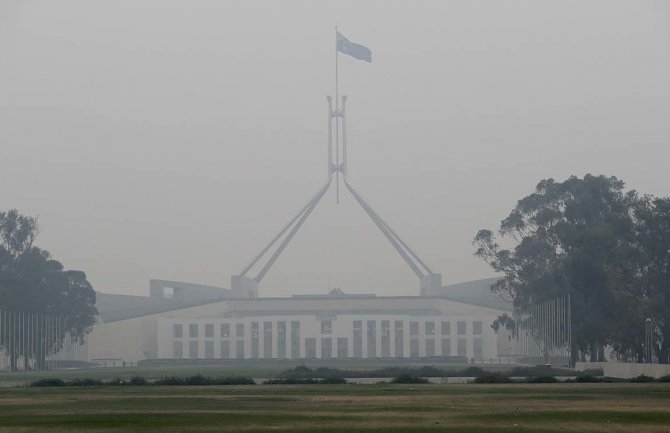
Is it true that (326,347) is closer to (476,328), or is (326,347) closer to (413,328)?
(413,328)

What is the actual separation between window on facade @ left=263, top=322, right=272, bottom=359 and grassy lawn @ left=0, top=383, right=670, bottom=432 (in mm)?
89415

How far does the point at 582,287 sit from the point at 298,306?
214 ft

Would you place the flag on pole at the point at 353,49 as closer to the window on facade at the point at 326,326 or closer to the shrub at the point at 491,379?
the window on facade at the point at 326,326

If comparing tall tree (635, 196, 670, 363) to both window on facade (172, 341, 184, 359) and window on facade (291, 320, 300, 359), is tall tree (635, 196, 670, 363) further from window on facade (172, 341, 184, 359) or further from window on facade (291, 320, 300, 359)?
window on facade (172, 341, 184, 359)

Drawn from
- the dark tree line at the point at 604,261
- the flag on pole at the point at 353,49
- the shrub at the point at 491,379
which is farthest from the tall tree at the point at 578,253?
the flag on pole at the point at 353,49

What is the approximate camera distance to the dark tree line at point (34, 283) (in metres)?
95.3

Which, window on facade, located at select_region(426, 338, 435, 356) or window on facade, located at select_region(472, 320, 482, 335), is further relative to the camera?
window on facade, located at select_region(426, 338, 435, 356)

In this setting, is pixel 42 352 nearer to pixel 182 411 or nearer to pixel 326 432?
pixel 182 411

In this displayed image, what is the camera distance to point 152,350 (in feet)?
442

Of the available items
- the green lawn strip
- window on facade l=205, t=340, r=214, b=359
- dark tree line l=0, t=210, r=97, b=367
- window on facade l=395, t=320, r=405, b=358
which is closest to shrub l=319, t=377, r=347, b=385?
the green lawn strip

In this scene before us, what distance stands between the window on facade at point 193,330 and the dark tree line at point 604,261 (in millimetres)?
47515

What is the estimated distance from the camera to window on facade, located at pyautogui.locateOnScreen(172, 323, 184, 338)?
433ft

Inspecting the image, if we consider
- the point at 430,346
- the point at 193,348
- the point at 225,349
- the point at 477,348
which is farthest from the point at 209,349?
the point at 477,348

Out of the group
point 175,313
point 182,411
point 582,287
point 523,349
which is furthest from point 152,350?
point 182,411
